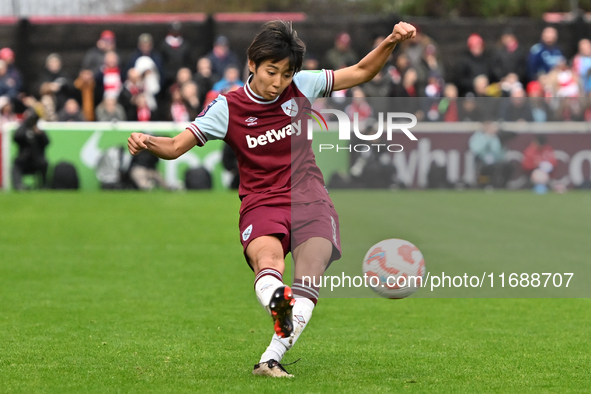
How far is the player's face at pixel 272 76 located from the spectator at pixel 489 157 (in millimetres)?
10065

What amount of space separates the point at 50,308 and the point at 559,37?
16152mm

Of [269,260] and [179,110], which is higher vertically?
[179,110]

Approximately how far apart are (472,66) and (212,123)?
14.3 meters

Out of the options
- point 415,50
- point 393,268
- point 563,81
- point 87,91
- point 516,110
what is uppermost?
point 415,50

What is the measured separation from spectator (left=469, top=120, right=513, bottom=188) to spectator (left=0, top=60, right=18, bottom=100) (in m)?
9.05

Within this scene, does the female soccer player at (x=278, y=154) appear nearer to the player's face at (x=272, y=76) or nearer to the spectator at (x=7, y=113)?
the player's face at (x=272, y=76)

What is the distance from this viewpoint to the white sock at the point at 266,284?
4316 millimetres

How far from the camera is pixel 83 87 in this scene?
18328 millimetres

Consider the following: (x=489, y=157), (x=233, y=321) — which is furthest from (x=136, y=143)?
(x=489, y=157)

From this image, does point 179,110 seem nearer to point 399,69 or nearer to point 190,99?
point 190,99

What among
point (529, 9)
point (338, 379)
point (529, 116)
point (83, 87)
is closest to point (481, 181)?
point (529, 116)

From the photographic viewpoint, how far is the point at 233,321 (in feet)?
21.0

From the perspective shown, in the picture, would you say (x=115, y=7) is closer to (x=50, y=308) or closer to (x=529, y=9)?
(x=50, y=308)

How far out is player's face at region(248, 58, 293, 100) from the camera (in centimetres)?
464
